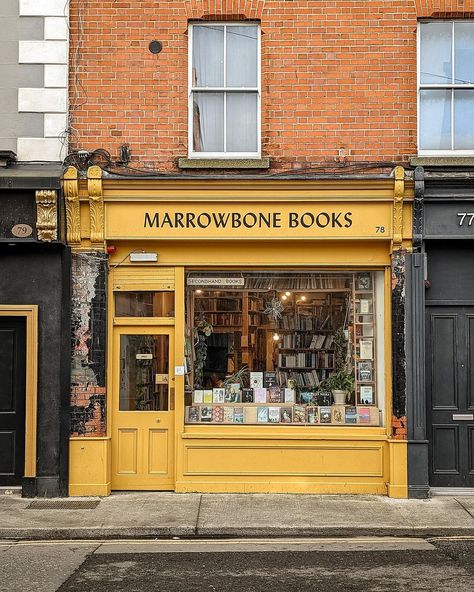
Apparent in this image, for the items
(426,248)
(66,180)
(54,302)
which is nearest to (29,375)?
(54,302)

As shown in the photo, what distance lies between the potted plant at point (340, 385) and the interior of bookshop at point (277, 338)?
0.6 inches

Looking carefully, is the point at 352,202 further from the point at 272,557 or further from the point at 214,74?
the point at 272,557

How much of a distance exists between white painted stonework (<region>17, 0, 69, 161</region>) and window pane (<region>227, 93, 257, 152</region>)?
234cm

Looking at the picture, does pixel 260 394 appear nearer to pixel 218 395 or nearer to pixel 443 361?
pixel 218 395

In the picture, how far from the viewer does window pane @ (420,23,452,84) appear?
1173 cm

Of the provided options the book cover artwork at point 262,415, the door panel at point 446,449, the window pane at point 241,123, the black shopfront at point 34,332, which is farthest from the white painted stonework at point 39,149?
the door panel at point 446,449

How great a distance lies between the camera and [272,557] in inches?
331

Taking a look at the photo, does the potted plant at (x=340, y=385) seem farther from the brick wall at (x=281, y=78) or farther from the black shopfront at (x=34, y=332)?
the black shopfront at (x=34, y=332)

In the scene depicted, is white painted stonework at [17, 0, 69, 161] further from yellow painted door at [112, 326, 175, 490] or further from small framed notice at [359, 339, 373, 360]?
small framed notice at [359, 339, 373, 360]

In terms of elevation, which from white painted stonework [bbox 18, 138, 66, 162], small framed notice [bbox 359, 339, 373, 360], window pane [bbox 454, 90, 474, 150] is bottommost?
small framed notice [bbox 359, 339, 373, 360]

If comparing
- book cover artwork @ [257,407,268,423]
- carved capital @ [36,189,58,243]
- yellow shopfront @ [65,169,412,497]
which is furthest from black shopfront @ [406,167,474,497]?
carved capital @ [36,189,58,243]

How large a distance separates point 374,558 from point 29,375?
5.42 m

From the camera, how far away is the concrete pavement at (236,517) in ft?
31.0

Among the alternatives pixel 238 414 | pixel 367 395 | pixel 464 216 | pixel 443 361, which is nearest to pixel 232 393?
pixel 238 414
